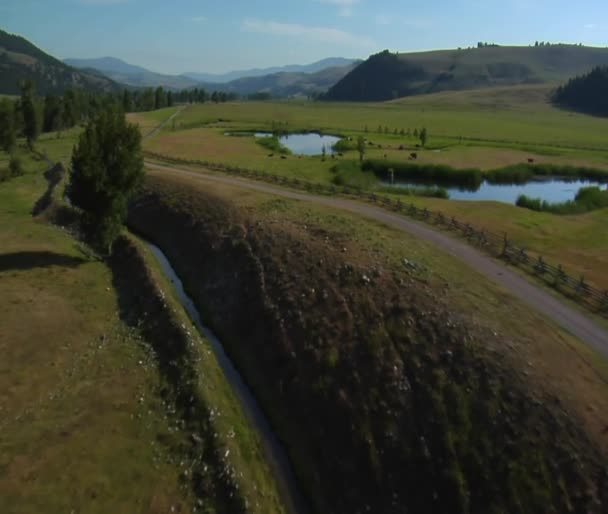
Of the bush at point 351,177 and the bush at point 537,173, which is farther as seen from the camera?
the bush at point 537,173

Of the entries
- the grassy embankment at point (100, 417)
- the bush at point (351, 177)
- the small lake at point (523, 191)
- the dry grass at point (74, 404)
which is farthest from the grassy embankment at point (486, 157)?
the dry grass at point (74, 404)

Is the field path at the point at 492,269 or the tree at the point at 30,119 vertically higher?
the tree at the point at 30,119

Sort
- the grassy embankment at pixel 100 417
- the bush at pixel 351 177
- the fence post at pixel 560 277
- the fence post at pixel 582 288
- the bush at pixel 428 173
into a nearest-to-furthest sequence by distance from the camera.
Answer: the grassy embankment at pixel 100 417, the fence post at pixel 582 288, the fence post at pixel 560 277, the bush at pixel 351 177, the bush at pixel 428 173

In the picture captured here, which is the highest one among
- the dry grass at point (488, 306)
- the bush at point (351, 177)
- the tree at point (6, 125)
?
the tree at point (6, 125)

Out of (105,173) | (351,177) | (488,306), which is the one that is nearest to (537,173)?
(351,177)

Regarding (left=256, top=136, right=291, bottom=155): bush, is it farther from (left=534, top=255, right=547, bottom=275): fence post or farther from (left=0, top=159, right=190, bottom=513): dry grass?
(left=534, top=255, right=547, bottom=275): fence post

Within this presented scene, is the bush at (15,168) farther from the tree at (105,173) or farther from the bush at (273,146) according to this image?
→ the bush at (273,146)

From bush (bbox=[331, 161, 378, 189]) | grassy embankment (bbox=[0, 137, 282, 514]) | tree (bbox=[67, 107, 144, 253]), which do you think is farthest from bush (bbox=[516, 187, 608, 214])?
grassy embankment (bbox=[0, 137, 282, 514])
